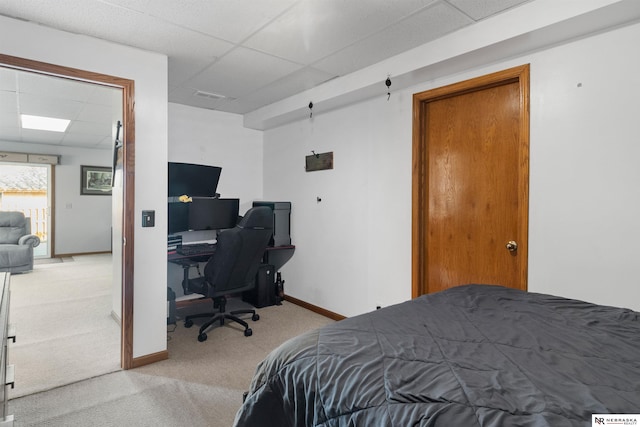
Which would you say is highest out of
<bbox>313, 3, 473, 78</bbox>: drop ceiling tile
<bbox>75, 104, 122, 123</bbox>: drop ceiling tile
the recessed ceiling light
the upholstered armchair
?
the recessed ceiling light

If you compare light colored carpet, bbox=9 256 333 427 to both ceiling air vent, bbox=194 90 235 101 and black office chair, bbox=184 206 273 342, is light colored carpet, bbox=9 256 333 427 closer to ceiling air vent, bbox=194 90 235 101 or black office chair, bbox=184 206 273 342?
black office chair, bbox=184 206 273 342

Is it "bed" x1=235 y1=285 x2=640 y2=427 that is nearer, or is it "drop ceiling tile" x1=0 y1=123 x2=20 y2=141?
"bed" x1=235 y1=285 x2=640 y2=427

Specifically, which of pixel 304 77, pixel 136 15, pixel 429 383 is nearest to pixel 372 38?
pixel 304 77

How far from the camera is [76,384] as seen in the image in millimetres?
2332

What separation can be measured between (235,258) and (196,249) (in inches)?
30.7

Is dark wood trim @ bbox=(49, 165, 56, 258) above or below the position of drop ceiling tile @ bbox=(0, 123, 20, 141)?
below

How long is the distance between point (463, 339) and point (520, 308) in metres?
0.51

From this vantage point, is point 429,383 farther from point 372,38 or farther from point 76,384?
point 76,384

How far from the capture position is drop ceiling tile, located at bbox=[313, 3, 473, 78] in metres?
2.14

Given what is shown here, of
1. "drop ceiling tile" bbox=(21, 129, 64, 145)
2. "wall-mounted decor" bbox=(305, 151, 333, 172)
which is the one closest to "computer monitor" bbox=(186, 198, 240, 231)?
"wall-mounted decor" bbox=(305, 151, 333, 172)

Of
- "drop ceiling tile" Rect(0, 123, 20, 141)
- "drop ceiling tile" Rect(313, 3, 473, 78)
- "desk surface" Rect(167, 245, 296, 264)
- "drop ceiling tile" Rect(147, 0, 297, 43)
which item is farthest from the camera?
"drop ceiling tile" Rect(0, 123, 20, 141)

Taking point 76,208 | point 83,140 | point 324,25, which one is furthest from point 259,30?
point 76,208

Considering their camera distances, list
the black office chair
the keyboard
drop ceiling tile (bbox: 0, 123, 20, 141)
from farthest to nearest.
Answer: drop ceiling tile (bbox: 0, 123, 20, 141), the keyboard, the black office chair

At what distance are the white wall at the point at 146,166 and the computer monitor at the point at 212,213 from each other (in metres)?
0.95
